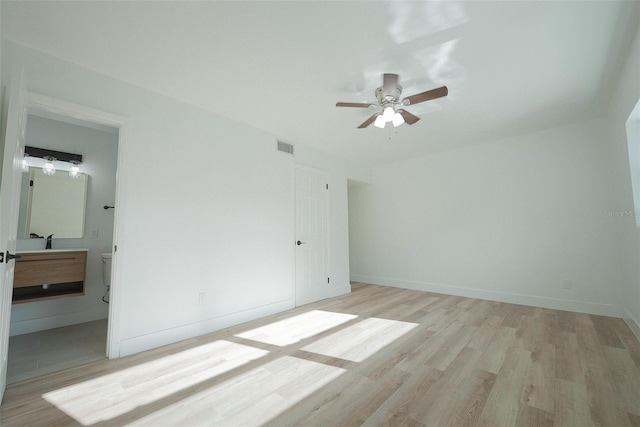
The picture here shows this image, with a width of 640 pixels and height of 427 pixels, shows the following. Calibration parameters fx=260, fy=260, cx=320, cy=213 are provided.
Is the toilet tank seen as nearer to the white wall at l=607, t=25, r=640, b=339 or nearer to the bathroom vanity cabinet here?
the bathroom vanity cabinet

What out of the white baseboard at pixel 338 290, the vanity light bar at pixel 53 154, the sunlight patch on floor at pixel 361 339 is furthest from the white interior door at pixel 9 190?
the white baseboard at pixel 338 290

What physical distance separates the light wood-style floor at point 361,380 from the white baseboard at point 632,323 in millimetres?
66

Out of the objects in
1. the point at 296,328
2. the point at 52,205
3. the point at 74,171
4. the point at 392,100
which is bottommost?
the point at 296,328

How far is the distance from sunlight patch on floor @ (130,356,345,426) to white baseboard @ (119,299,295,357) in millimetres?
1141

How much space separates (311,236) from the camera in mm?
4508

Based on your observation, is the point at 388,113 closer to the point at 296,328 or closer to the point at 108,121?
the point at 296,328

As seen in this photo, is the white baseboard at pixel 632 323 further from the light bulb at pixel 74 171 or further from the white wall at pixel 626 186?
the light bulb at pixel 74 171

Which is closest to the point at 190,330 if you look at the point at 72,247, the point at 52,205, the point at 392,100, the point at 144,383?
the point at 144,383

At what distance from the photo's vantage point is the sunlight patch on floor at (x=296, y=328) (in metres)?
2.82

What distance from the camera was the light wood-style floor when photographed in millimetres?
1579

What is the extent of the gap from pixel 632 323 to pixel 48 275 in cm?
666

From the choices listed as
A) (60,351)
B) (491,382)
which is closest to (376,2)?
(491,382)

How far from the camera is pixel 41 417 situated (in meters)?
1.59

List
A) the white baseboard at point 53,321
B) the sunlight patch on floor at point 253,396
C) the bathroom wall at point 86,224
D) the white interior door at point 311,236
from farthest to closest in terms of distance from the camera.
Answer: the white interior door at point 311,236 < the bathroom wall at point 86,224 < the white baseboard at point 53,321 < the sunlight patch on floor at point 253,396
